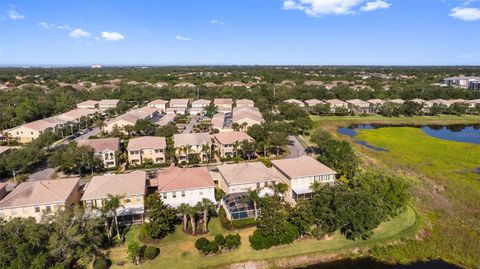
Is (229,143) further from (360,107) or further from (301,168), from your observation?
(360,107)

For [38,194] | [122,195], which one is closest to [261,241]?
[122,195]

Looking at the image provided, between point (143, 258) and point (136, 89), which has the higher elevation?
point (136, 89)

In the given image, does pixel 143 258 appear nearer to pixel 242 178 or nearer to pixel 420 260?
pixel 242 178

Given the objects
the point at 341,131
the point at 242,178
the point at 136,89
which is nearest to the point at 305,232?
the point at 242,178

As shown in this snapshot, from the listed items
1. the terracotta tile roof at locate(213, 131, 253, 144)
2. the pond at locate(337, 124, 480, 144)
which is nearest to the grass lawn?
the terracotta tile roof at locate(213, 131, 253, 144)

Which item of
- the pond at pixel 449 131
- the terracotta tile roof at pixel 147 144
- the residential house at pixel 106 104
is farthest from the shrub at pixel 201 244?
the residential house at pixel 106 104

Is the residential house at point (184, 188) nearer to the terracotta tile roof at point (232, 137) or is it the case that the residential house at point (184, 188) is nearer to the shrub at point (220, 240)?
the shrub at point (220, 240)
